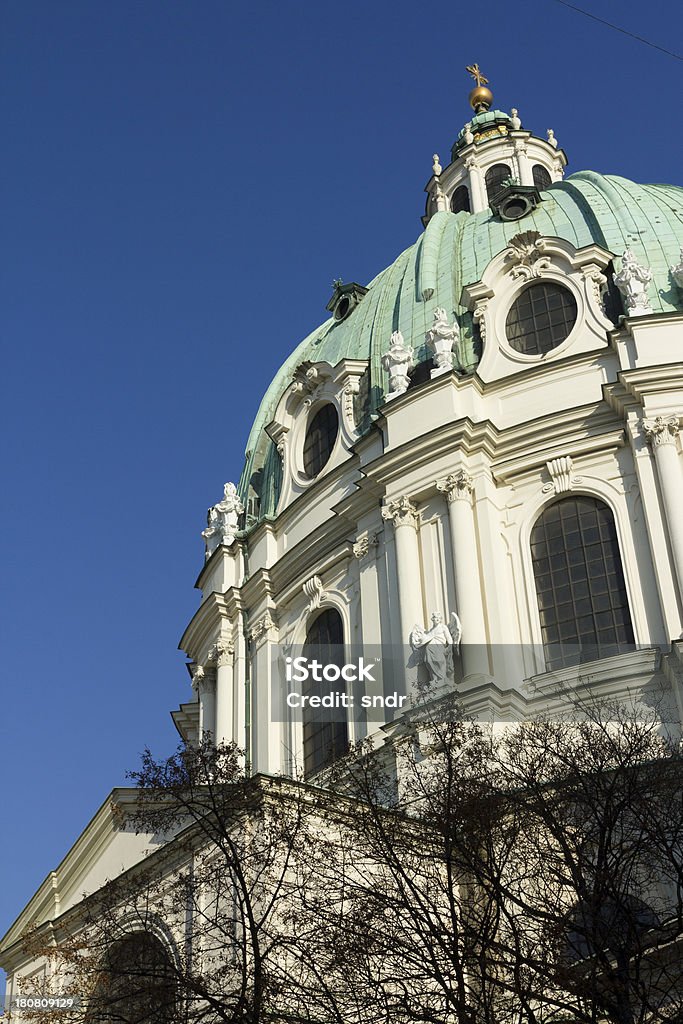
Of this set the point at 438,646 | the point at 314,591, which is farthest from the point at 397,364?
the point at 438,646

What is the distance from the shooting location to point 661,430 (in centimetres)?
2930

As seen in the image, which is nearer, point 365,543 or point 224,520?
point 365,543

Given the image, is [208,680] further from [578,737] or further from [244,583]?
[578,737]

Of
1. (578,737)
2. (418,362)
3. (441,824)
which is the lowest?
(441,824)

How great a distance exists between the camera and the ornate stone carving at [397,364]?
32.5 metres

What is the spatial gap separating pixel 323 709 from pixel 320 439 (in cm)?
716

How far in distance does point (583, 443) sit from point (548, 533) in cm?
200

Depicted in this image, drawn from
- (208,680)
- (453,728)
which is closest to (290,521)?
(208,680)

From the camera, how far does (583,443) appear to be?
30.1 meters

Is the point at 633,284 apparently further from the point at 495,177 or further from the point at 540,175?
the point at 540,175

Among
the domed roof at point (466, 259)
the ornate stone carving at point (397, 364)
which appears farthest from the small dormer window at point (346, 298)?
the ornate stone carving at point (397, 364)

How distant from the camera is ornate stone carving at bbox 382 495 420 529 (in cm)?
3062

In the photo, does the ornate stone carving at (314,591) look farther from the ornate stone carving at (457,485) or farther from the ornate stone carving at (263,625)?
the ornate stone carving at (457,485)

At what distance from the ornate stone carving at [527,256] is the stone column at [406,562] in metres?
6.23
